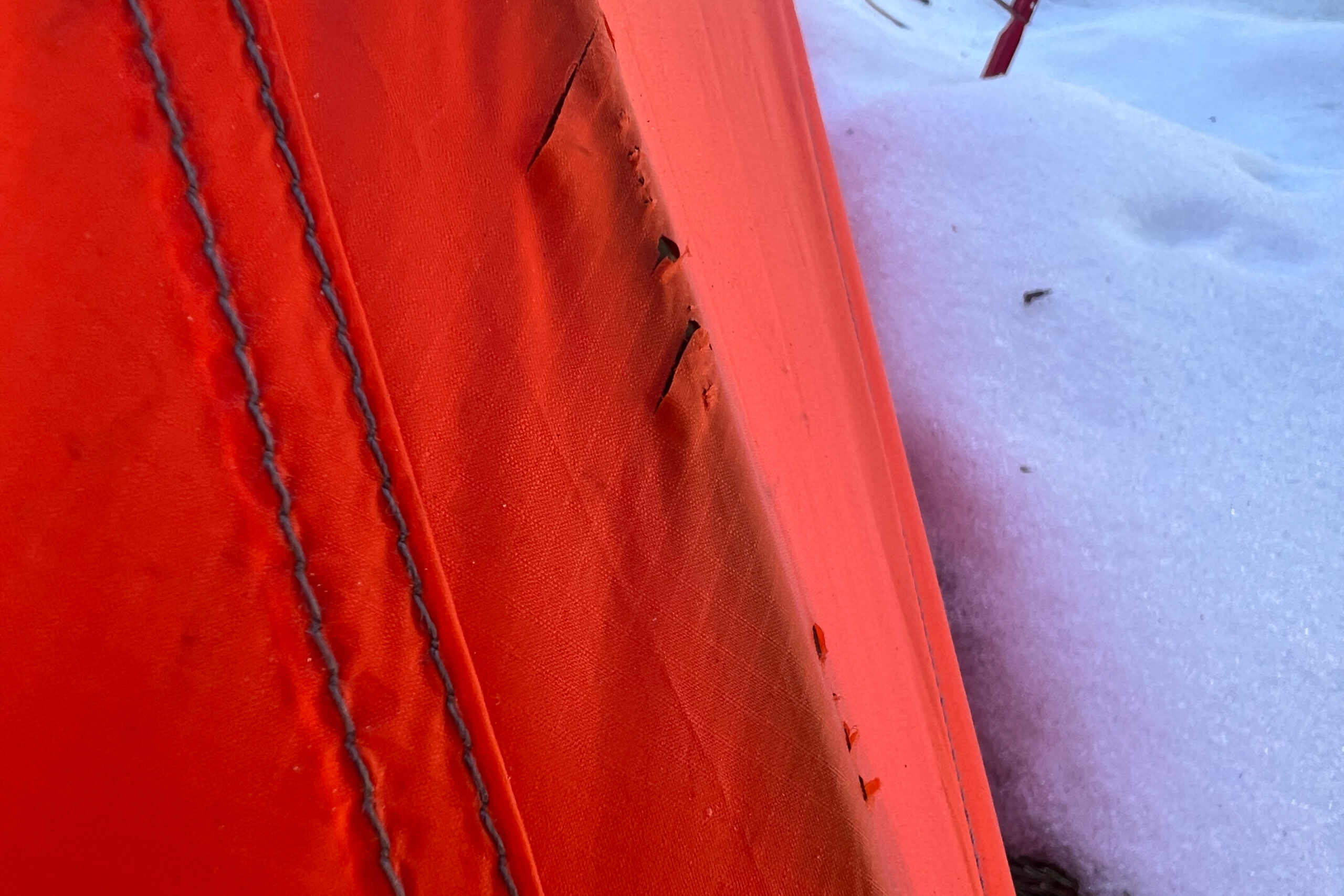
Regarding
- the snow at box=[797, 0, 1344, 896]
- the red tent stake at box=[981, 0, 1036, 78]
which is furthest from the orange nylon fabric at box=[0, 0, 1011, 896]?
the red tent stake at box=[981, 0, 1036, 78]

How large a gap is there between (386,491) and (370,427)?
0.02 metres

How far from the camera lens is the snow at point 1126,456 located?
720mm

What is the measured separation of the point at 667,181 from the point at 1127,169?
103cm

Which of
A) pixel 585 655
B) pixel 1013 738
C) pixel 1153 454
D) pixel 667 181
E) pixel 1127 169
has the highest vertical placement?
pixel 667 181

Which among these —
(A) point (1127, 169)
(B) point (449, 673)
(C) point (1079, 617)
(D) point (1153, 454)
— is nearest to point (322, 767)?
(B) point (449, 673)

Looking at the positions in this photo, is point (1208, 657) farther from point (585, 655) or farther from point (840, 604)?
point (585, 655)

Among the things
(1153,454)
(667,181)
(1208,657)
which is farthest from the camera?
(1153,454)

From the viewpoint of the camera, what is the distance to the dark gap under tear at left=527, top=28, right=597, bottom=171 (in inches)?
10.4

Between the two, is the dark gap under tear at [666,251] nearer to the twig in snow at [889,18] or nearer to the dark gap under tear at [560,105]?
the dark gap under tear at [560,105]

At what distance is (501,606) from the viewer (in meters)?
0.25

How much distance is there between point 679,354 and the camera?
29 cm

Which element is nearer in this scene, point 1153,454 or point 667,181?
point 667,181

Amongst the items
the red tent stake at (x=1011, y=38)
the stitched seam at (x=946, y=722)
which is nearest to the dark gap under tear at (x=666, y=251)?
the stitched seam at (x=946, y=722)

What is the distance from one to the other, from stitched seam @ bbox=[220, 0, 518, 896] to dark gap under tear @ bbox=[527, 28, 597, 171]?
0.24 ft
